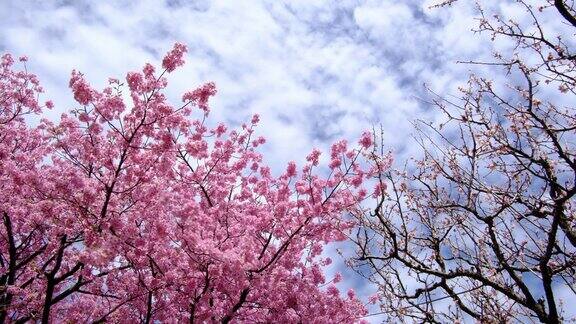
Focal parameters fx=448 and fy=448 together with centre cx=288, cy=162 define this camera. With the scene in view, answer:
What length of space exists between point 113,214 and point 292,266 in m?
5.52

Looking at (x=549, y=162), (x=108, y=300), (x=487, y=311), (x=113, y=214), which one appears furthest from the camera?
(x=108, y=300)

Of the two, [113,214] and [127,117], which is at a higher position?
[127,117]

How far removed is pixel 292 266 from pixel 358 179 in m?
3.16

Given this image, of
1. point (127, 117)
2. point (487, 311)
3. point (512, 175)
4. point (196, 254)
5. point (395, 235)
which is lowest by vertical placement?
point (487, 311)

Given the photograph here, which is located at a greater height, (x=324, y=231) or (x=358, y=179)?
(x=358, y=179)

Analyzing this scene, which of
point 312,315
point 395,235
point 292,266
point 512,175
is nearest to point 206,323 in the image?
point 292,266

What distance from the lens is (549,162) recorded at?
6.09 meters

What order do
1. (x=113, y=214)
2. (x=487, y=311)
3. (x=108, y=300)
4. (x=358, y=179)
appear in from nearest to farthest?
(x=487, y=311)
(x=113, y=214)
(x=358, y=179)
(x=108, y=300)

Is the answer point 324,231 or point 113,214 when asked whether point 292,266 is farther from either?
point 113,214

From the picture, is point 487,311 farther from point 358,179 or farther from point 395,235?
point 358,179

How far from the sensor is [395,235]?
688 cm

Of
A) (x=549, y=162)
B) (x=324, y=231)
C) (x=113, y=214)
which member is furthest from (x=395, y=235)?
(x=113, y=214)

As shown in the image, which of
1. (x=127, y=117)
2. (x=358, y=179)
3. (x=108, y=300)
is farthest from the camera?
(x=108, y=300)

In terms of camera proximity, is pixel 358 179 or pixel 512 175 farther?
pixel 358 179
